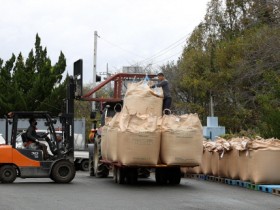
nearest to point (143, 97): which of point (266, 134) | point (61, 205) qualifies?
point (61, 205)

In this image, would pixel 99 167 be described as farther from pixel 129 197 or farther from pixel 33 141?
pixel 129 197

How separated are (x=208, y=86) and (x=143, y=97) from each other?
24.7 meters

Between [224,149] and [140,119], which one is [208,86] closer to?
[224,149]

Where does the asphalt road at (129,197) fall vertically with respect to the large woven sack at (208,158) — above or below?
below

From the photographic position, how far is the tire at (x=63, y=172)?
1681 centimetres

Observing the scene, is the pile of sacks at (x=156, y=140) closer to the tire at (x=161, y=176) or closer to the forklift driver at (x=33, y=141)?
the tire at (x=161, y=176)

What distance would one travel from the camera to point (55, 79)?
151 feet

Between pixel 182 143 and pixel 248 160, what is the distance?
2.17m

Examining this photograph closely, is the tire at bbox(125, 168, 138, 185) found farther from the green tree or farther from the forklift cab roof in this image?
the green tree

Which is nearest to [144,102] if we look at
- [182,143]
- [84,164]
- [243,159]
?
[182,143]

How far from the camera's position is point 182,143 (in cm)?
1479

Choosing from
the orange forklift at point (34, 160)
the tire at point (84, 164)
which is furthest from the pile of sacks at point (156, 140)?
the tire at point (84, 164)

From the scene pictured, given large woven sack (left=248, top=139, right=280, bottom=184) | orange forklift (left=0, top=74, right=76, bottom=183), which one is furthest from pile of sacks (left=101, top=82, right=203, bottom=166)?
orange forklift (left=0, top=74, right=76, bottom=183)

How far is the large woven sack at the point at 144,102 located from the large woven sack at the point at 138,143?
0.88 m
